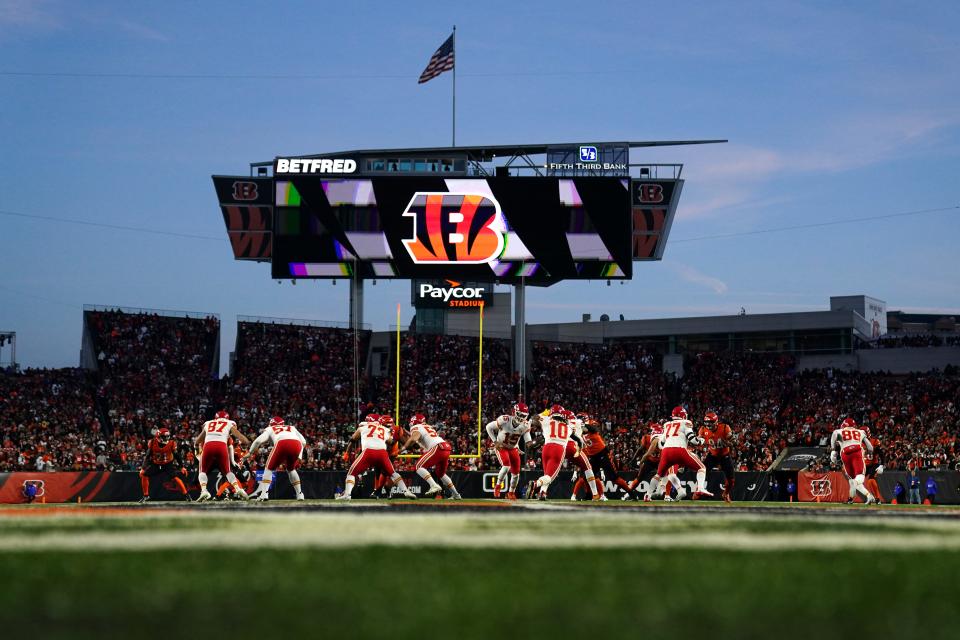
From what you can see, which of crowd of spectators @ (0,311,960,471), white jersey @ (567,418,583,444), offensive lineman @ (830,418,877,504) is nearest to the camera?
white jersey @ (567,418,583,444)

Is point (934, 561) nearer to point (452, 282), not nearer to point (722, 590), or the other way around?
point (722, 590)

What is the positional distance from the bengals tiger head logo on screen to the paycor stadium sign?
502cm

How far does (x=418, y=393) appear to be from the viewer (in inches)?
1858

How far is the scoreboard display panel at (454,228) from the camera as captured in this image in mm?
44938

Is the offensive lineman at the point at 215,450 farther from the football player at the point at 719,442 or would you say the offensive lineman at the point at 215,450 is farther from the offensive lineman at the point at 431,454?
Answer: the football player at the point at 719,442

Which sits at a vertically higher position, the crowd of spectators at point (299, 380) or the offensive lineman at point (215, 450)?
the crowd of spectators at point (299, 380)

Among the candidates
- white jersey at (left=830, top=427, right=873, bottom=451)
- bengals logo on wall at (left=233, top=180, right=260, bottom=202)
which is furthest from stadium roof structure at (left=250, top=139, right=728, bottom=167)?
white jersey at (left=830, top=427, right=873, bottom=451)

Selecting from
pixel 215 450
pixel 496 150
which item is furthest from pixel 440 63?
pixel 215 450

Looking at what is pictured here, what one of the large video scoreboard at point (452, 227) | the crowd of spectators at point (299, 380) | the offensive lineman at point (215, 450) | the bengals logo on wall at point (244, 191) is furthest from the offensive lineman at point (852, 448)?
the bengals logo on wall at point (244, 191)

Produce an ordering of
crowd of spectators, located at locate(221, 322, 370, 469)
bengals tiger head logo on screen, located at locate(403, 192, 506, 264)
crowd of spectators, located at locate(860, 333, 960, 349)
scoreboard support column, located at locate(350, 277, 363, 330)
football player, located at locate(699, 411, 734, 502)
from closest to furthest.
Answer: football player, located at locate(699, 411, 734, 502) < crowd of spectators, located at locate(221, 322, 370, 469) < bengals tiger head logo on screen, located at locate(403, 192, 506, 264) < scoreboard support column, located at locate(350, 277, 363, 330) < crowd of spectators, located at locate(860, 333, 960, 349)

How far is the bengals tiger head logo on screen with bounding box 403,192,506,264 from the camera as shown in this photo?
44.8 meters

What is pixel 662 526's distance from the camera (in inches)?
395

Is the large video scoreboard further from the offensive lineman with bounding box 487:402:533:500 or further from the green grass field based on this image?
the green grass field

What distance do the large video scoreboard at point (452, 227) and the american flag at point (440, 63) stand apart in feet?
27.1
